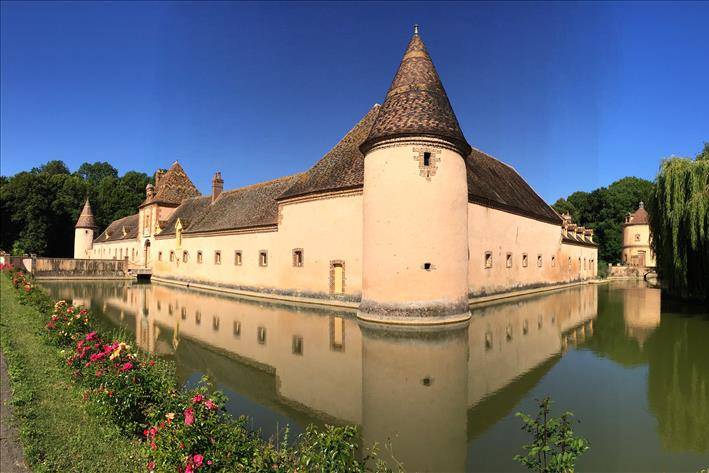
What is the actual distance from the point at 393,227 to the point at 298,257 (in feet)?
23.6

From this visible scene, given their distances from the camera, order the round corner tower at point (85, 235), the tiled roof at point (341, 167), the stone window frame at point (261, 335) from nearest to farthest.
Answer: the stone window frame at point (261, 335), the tiled roof at point (341, 167), the round corner tower at point (85, 235)

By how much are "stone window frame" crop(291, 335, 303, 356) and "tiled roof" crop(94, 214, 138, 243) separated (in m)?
34.5

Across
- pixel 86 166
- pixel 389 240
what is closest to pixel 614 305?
pixel 389 240

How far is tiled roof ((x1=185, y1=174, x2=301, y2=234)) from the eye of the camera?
23577mm

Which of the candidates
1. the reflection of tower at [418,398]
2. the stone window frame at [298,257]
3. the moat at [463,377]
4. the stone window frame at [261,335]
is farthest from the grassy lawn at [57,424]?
the stone window frame at [298,257]

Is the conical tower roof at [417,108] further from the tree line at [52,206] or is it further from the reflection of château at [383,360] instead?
the tree line at [52,206]

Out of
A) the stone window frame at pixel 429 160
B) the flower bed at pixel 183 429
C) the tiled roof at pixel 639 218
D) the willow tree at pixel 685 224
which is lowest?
the flower bed at pixel 183 429

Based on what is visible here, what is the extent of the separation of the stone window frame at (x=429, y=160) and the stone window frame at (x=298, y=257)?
312 inches

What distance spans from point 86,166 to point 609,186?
320 ft

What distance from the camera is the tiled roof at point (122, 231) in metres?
41.9

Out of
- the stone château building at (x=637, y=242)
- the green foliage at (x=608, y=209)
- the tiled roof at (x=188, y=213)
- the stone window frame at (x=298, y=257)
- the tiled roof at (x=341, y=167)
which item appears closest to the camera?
the tiled roof at (x=341, y=167)

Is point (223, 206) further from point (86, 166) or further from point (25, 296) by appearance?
point (86, 166)

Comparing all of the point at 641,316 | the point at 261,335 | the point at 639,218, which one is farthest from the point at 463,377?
the point at 639,218

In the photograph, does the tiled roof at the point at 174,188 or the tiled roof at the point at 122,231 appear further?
the tiled roof at the point at 122,231
